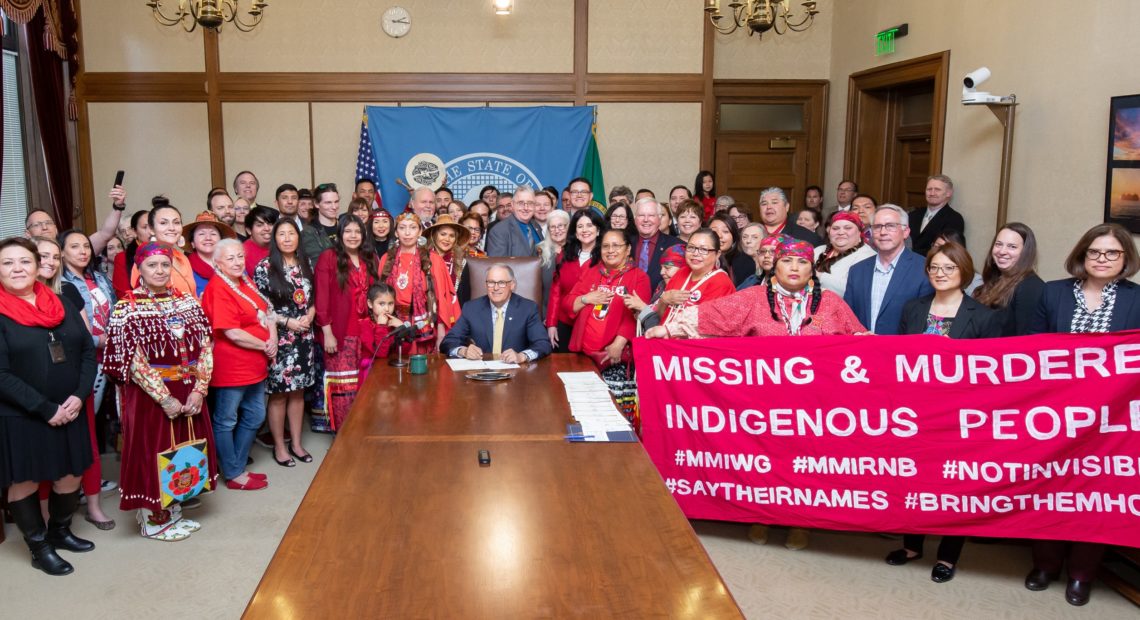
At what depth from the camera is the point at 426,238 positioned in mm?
5387

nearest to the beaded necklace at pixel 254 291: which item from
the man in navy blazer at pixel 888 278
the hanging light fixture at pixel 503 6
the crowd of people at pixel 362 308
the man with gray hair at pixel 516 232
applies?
the crowd of people at pixel 362 308

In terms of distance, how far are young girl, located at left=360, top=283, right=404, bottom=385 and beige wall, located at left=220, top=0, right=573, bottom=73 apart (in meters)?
4.36

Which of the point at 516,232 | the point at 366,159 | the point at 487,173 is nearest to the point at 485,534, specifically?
the point at 516,232

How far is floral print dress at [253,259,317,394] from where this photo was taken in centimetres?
480

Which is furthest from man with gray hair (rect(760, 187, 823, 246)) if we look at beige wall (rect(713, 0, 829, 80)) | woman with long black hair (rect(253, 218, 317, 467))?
beige wall (rect(713, 0, 829, 80))

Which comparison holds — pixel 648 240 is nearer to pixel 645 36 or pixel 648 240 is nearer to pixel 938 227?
pixel 938 227

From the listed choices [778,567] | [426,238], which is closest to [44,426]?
[426,238]

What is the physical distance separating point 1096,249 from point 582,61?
5.97 meters

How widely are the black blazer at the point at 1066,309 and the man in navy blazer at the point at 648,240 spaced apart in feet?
6.76

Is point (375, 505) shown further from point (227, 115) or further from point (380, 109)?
point (227, 115)

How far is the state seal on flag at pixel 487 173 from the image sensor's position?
8375mm

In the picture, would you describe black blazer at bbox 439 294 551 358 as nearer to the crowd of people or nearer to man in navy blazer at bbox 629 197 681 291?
the crowd of people

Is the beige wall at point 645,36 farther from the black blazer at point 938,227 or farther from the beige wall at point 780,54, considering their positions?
the black blazer at point 938,227

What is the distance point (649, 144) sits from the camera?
28.7ft
